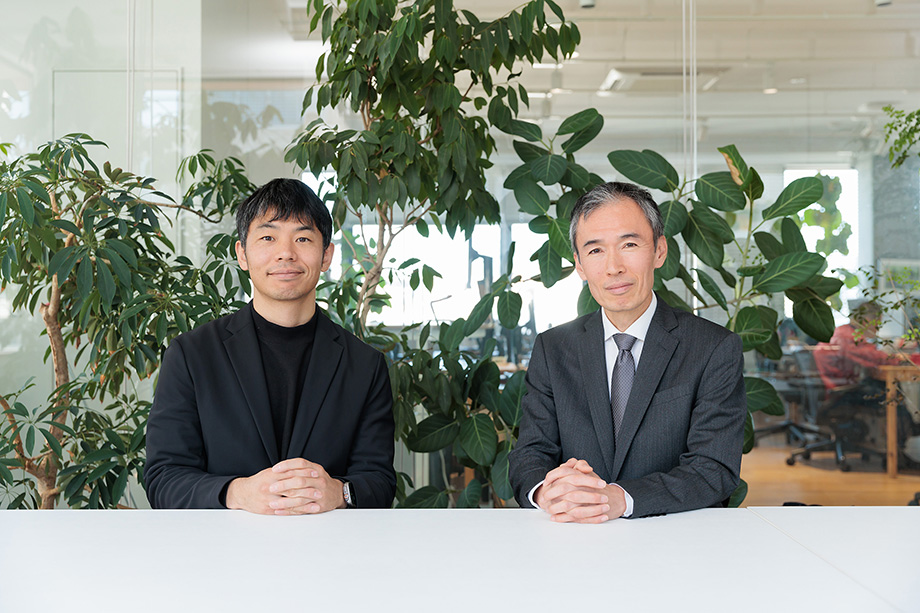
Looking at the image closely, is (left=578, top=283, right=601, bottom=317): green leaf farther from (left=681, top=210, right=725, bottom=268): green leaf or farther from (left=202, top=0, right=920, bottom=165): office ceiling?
(left=202, top=0, right=920, bottom=165): office ceiling

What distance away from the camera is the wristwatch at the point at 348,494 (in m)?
1.74

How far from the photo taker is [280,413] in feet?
6.40

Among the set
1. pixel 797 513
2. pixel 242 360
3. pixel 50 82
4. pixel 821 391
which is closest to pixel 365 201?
pixel 242 360

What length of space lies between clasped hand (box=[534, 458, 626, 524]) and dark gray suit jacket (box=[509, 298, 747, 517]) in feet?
0.89

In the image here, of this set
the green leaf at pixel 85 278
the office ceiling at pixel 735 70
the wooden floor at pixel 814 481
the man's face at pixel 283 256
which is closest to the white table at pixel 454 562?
the man's face at pixel 283 256

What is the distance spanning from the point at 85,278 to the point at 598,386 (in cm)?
163

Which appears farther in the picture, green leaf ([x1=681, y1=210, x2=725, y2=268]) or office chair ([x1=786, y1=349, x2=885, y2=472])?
office chair ([x1=786, y1=349, x2=885, y2=472])

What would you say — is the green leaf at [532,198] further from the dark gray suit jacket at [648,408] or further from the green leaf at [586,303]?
the dark gray suit jacket at [648,408]

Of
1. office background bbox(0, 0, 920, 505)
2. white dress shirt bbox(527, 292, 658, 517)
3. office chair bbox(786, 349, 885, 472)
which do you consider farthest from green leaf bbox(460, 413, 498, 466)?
office chair bbox(786, 349, 885, 472)

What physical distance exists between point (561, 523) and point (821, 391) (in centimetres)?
330

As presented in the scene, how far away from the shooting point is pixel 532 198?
2648 mm

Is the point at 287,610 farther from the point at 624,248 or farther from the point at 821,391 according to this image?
the point at 821,391

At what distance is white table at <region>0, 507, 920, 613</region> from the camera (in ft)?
3.16

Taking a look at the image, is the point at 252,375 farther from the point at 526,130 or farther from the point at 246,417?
the point at 526,130
